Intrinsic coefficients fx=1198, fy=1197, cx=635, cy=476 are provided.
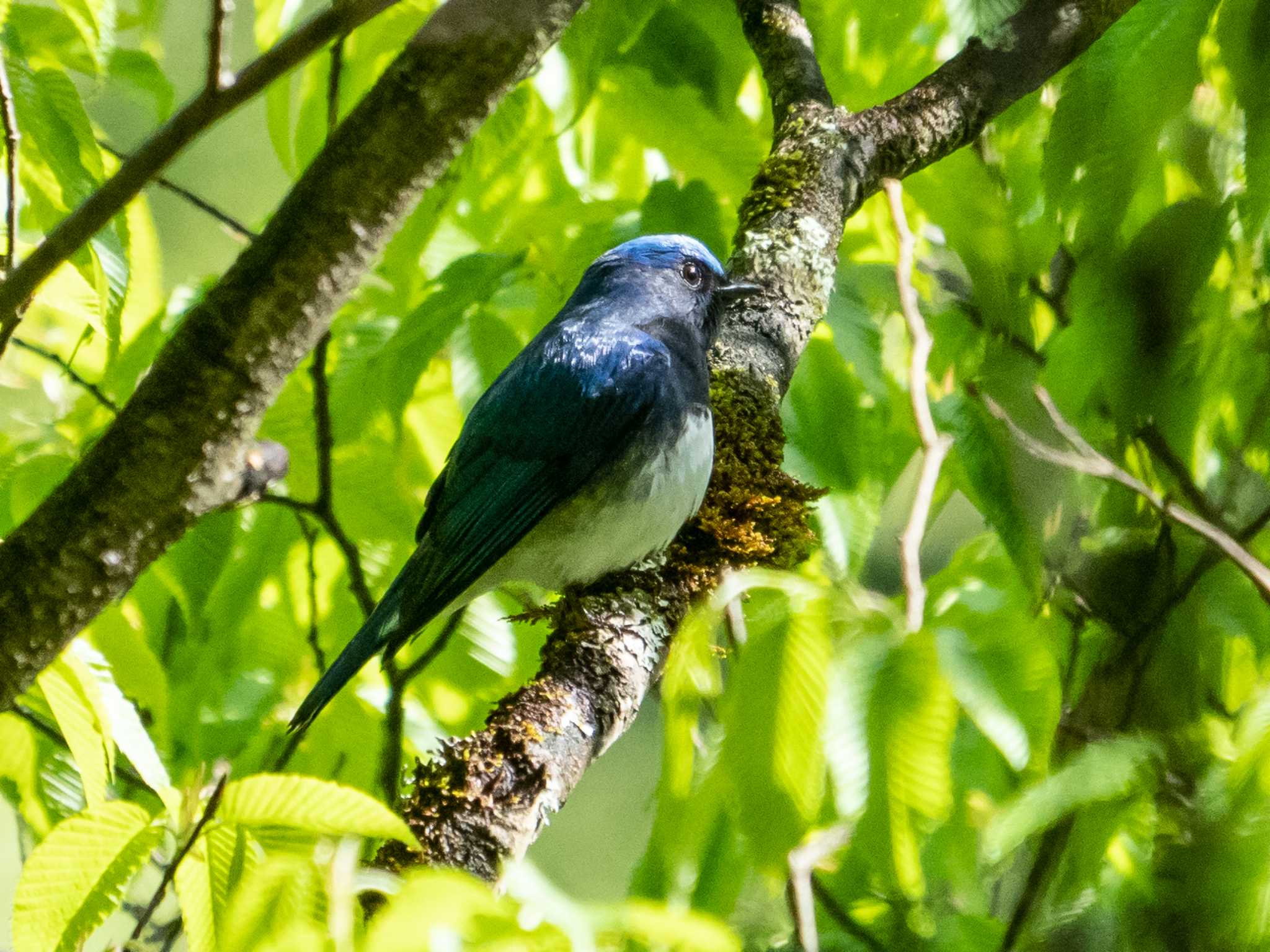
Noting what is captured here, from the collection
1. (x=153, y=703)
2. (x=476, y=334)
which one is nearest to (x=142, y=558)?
(x=153, y=703)

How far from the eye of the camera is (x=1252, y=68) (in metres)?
2.14

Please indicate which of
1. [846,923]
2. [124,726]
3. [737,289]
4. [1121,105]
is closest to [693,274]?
[737,289]

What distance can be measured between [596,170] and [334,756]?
5.72ft

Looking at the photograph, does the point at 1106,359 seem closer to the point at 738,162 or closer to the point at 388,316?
the point at 738,162

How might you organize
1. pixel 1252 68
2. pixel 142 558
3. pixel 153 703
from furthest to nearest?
pixel 153 703
pixel 1252 68
pixel 142 558

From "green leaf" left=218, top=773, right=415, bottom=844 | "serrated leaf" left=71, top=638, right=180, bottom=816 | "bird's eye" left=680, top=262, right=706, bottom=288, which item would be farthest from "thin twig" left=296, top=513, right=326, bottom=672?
"green leaf" left=218, top=773, right=415, bottom=844

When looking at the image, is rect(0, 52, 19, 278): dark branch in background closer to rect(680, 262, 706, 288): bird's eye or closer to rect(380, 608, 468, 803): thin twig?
rect(380, 608, 468, 803): thin twig

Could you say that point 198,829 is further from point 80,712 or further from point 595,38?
point 595,38

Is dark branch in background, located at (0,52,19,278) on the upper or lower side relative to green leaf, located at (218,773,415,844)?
upper

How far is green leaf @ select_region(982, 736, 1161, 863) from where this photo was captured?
1743 mm

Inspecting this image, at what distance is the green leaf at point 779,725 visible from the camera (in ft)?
4.75

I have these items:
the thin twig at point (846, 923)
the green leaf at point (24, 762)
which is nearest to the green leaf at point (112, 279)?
the green leaf at point (24, 762)

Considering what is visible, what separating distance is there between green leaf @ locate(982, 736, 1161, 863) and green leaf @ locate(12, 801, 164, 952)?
1.16 metres

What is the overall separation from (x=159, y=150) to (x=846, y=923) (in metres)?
1.86
